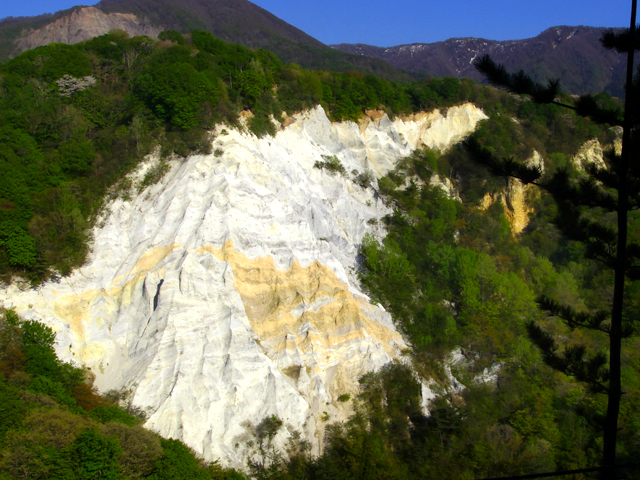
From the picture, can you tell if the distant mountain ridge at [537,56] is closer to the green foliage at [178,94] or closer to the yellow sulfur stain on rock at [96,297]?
the green foliage at [178,94]

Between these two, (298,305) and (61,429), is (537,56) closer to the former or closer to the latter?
(298,305)

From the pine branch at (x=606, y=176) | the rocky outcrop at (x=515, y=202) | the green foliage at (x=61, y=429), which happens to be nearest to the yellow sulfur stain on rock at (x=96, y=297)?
the green foliage at (x=61, y=429)

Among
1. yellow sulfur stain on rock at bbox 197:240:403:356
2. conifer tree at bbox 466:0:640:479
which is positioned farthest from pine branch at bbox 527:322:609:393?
yellow sulfur stain on rock at bbox 197:240:403:356

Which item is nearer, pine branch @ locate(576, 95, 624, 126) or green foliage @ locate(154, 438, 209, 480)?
pine branch @ locate(576, 95, 624, 126)

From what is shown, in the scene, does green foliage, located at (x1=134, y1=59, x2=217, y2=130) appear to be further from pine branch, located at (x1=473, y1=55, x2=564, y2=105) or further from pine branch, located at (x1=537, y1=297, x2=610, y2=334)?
pine branch, located at (x1=537, y1=297, x2=610, y2=334)

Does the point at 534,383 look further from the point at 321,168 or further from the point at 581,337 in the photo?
the point at 321,168
